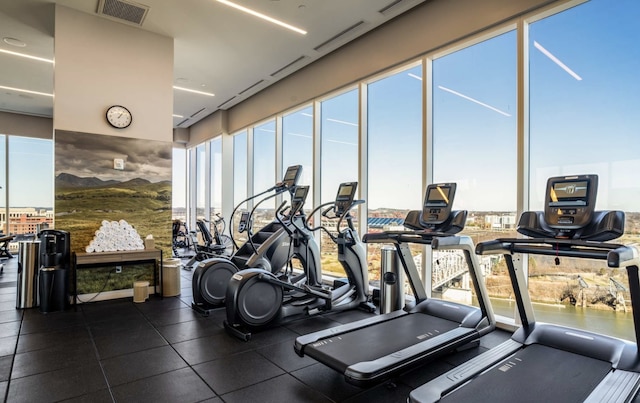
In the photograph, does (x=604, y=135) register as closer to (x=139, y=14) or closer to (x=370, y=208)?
(x=370, y=208)

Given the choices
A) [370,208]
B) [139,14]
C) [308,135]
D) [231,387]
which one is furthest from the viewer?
[308,135]

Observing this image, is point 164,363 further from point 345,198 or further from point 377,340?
point 345,198

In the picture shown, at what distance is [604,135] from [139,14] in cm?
566

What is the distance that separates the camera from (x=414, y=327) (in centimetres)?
340

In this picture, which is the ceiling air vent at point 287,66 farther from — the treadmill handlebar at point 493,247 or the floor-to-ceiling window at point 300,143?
the treadmill handlebar at point 493,247

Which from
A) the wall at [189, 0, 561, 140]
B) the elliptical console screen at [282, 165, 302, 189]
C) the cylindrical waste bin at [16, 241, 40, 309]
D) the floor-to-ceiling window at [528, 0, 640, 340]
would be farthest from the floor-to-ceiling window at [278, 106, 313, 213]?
the cylindrical waste bin at [16, 241, 40, 309]

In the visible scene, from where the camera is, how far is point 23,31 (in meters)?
5.34

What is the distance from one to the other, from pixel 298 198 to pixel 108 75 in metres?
3.26

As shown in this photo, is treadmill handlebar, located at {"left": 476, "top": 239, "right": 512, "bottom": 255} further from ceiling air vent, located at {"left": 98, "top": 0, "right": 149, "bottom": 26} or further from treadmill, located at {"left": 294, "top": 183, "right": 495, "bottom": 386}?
ceiling air vent, located at {"left": 98, "top": 0, "right": 149, "bottom": 26}

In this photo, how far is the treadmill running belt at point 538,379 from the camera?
7.14 feet

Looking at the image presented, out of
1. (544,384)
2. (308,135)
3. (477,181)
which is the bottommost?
(544,384)

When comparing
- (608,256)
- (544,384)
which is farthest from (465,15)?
(544,384)

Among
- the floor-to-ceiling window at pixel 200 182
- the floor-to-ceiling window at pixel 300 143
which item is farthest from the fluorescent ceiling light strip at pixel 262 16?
the floor-to-ceiling window at pixel 200 182

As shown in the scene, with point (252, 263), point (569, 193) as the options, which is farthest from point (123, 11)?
point (569, 193)
